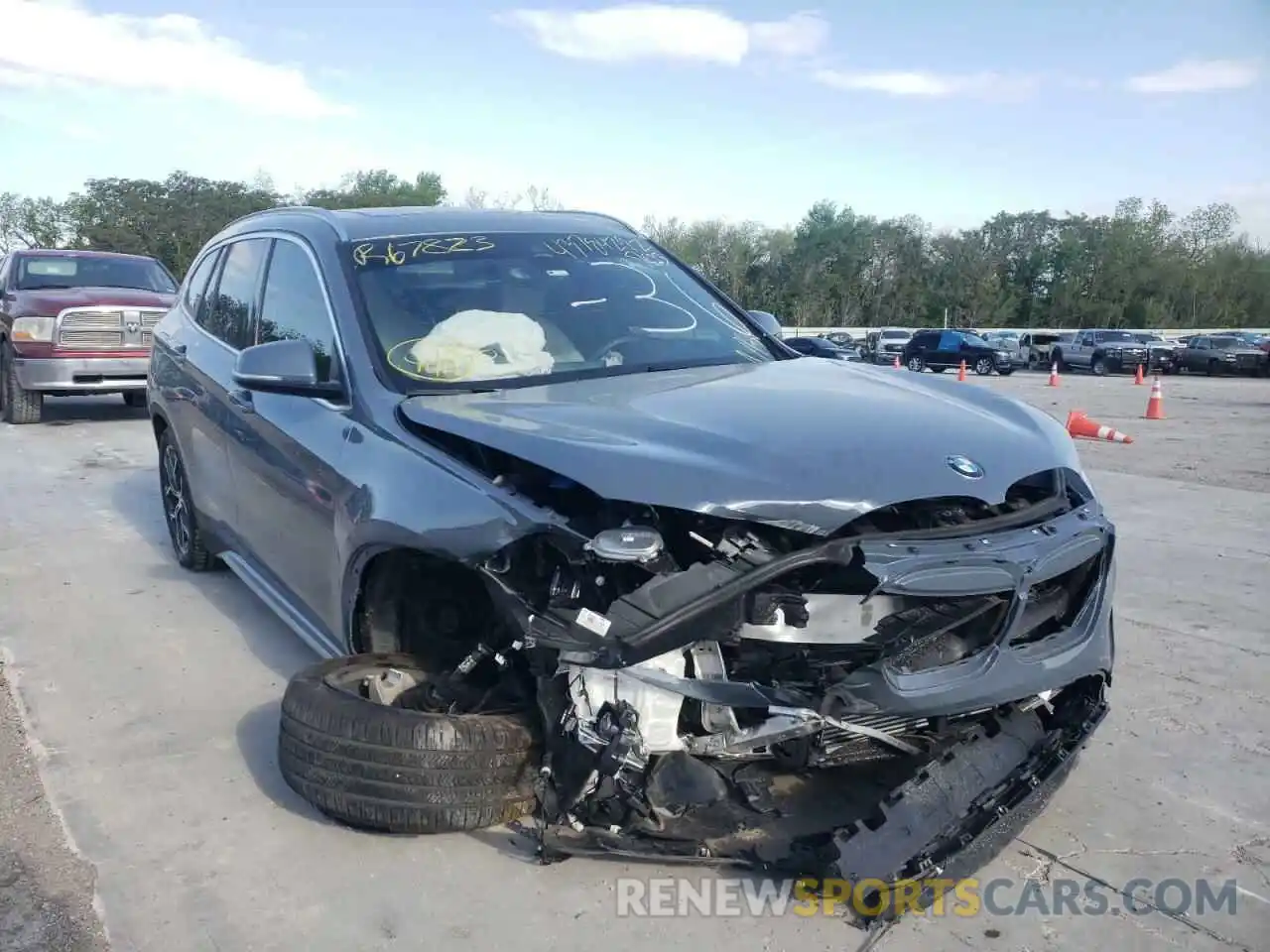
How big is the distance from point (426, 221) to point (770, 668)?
251 centimetres

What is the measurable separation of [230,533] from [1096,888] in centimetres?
365

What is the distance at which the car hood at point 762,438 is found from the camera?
8.43ft

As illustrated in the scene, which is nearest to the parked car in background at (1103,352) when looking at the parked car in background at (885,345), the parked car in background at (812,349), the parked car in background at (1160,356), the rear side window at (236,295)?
the parked car in background at (1160,356)

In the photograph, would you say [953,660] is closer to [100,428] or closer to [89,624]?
[89,624]

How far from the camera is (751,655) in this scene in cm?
263

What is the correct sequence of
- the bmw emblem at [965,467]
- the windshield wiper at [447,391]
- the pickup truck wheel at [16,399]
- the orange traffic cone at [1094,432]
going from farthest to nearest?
the orange traffic cone at [1094,432] < the pickup truck wheel at [16,399] < the windshield wiper at [447,391] < the bmw emblem at [965,467]

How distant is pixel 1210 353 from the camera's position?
3447 cm

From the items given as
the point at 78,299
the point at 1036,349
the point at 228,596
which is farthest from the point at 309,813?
the point at 1036,349

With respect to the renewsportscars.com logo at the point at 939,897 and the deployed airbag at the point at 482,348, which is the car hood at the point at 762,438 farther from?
the renewsportscars.com logo at the point at 939,897

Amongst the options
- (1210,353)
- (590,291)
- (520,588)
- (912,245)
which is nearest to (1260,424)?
(590,291)

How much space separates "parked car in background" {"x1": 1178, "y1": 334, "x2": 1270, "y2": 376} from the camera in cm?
3375

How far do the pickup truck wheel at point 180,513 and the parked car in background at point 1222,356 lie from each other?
34818mm

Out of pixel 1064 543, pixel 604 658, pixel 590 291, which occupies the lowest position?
pixel 604 658

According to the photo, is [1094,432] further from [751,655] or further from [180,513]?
[751,655]
